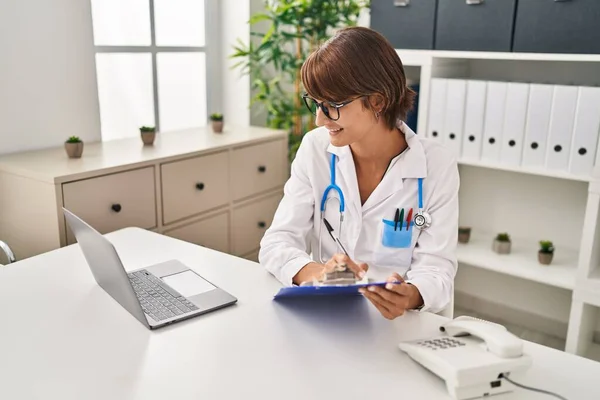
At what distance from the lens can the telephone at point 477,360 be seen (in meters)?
1.00

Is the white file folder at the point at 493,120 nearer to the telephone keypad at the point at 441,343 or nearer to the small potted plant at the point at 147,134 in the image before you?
the small potted plant at the point at 147,134

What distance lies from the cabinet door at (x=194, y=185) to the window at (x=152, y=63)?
0.60m

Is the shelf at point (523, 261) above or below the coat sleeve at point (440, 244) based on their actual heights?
below

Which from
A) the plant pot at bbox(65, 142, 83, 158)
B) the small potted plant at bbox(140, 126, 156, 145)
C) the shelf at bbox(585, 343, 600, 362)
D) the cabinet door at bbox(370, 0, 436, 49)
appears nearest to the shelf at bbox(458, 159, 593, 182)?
the cabinet door at bbox(370, 0, 436, 49)

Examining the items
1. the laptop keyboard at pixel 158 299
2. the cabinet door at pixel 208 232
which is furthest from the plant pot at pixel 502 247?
the laptop keyboard at pixel 158 299

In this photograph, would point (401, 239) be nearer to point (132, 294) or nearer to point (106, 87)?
point (132, 294)

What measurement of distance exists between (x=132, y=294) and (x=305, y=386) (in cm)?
43

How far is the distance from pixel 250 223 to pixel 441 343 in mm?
1751

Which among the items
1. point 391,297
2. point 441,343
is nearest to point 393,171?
point 391,297

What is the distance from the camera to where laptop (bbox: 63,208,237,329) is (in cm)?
124

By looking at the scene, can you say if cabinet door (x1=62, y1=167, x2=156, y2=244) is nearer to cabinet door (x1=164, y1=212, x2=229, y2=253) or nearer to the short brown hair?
cabinet door (x1=164, y1=212, x2=229, y2=253)

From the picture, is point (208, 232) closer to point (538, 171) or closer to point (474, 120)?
point (474, 120)

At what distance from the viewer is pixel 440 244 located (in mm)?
1494

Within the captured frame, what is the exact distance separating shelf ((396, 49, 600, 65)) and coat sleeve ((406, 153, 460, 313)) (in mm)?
977
